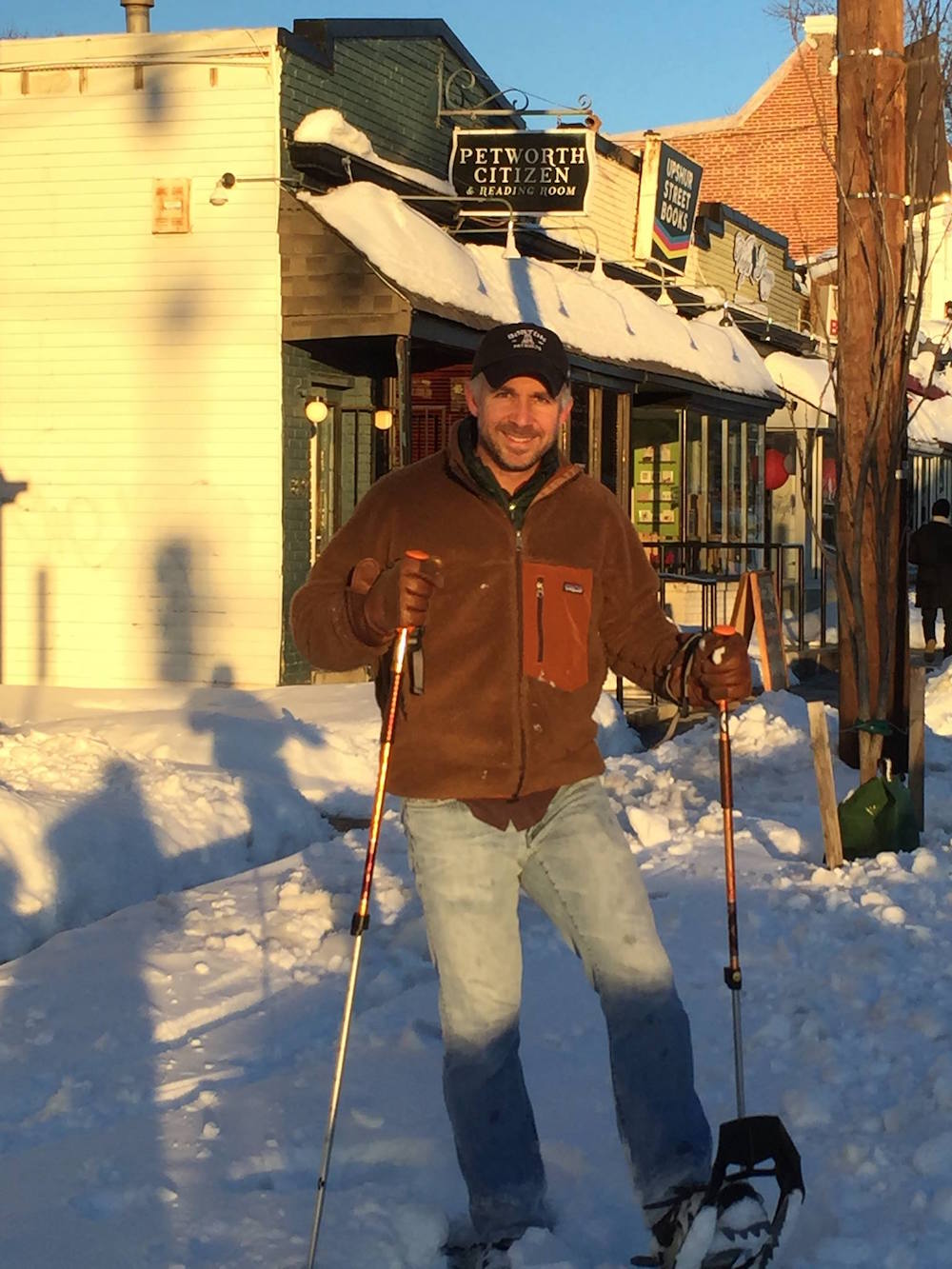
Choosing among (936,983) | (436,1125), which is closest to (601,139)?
(936,983)

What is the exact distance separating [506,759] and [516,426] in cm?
75

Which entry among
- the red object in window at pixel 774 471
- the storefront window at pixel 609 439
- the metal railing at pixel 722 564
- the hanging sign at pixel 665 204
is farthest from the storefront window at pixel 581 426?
the red object in window at pixel 774 471

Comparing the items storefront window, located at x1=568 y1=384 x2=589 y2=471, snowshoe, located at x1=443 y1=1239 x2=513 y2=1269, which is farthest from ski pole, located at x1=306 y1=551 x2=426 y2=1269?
storefront window, located at x1=568 y1=384 x2=589 y2=471

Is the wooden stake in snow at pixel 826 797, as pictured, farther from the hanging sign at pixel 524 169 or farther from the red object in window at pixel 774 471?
the red object in window at pixel 774 471

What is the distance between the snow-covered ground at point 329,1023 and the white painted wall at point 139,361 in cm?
539

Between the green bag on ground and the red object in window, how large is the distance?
18732mm

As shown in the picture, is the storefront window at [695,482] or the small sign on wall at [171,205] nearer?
the small sign on wall at [171,205]

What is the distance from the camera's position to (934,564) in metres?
20.9

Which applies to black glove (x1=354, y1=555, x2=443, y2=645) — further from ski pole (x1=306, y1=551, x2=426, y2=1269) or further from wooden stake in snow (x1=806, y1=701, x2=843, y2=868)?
wooden stake in snow (x1=806, y1=701, x2=843, y2=868)

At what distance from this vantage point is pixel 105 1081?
5352mm

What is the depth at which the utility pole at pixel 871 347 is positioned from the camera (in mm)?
9859

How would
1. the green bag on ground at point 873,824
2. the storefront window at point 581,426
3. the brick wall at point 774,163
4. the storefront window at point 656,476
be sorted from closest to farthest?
1. the green bag on ground at point 873,824
2. the storefront window at point 581,426
3. the storefront window at point 656,476
4. the brick wall at point 774,163

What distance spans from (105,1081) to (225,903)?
7.44 ft

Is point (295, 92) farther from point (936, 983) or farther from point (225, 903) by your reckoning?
point (936, 983)
